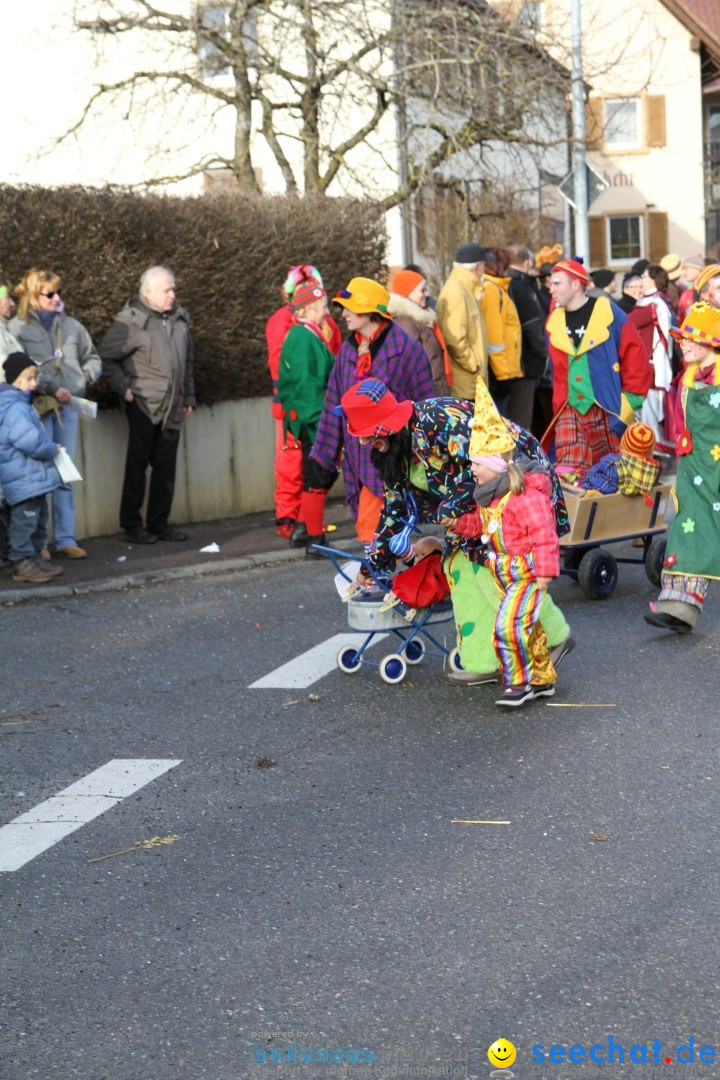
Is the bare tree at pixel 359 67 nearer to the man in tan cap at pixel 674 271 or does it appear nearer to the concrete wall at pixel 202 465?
the man in tan cap at pixel 674 271

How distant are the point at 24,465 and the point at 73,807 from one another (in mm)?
5176

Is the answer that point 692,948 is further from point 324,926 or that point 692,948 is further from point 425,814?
point 425,814

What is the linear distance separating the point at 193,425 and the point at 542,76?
7.87m

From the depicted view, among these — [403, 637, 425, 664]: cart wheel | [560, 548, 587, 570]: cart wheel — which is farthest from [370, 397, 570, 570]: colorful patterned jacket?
[560, 548, 587, 570]: cart wheel

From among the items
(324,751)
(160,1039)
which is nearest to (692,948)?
(160,1039)

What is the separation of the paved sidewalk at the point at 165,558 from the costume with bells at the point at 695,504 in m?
4.08

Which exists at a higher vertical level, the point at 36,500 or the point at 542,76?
the point at 542,76

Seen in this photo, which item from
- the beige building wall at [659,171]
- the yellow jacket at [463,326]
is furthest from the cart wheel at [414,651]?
the beige building wall at [659,171]

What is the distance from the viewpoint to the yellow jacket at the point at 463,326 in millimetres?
12781

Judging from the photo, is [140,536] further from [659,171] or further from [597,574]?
[659,171]

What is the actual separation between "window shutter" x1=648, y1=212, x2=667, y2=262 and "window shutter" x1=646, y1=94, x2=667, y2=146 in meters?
2.44

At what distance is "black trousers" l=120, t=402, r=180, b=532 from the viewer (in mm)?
12836

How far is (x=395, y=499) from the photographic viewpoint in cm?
738

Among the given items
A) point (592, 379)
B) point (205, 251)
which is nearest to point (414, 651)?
point (592, 379)
